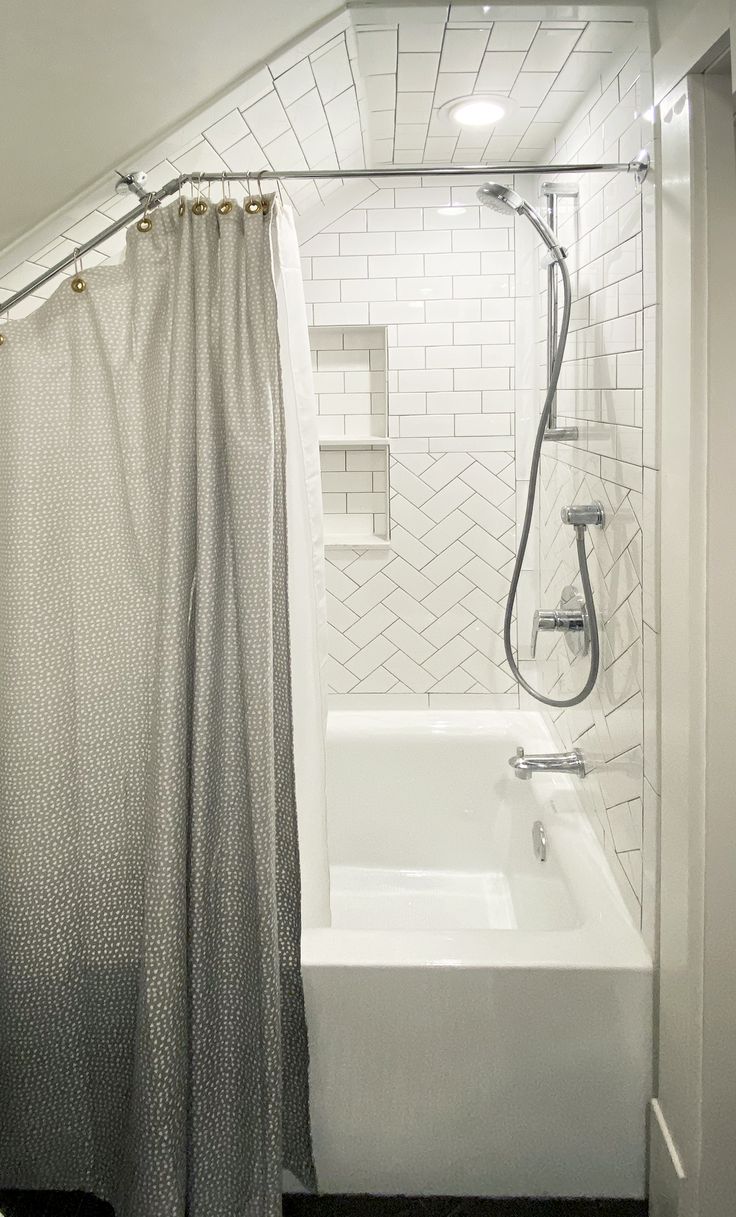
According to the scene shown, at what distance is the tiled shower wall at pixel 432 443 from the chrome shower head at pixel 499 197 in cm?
78

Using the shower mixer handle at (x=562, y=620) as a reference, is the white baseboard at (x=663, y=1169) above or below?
below

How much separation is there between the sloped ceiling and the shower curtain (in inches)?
5.9

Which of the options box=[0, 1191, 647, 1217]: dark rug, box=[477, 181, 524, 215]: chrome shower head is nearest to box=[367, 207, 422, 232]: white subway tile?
box=[477, 181, 524, 215]: chrome shower head

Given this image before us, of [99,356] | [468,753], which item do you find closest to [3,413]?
[99,356]

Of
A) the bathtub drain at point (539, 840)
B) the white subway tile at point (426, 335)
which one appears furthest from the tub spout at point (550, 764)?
the white subway tile at point (426, 335)

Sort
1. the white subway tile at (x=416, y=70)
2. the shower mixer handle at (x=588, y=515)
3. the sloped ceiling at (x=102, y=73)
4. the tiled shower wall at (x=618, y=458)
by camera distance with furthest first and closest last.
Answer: the shower mixer handle at (x=588, y=515) → the white subway tile at (x=416, y=70) → the tiled shower wall at (x=618, y=458) → the sloped ceiling at (x=102, y=73)

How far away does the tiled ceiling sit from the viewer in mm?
1781

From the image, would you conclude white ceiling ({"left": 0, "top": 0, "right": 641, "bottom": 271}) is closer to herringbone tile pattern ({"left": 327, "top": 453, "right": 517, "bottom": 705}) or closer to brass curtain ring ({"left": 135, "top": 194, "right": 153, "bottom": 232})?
brass curtain ring ({"left": 135, "top": 194, "right": 153, "bottom": 232})

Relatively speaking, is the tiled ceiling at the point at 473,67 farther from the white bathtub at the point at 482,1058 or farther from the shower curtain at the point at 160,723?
the white bathtub at the point at 482,1058

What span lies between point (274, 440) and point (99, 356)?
0.35m

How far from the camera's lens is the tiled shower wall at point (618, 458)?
172 centimetres

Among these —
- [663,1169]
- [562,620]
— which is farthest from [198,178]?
[663,1169]

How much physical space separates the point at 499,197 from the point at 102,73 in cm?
94

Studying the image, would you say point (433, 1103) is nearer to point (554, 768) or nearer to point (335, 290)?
point (554, 768)
